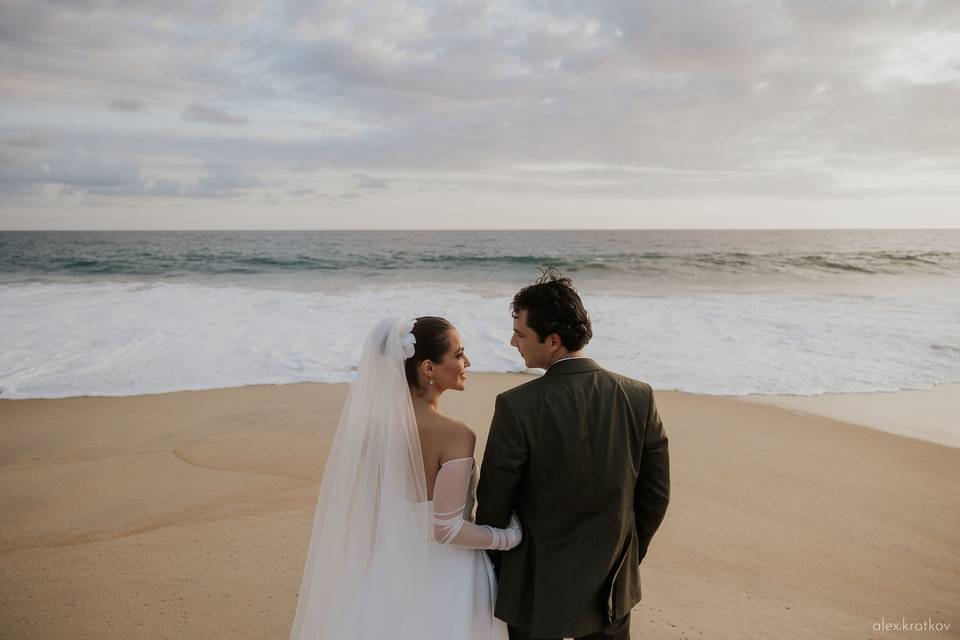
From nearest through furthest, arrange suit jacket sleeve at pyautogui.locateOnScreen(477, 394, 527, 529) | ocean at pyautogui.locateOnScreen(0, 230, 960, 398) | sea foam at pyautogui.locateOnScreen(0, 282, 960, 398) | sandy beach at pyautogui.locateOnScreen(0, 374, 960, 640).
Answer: suit jacket sleeve at pyautogui.locateOnScreen(477, 394, 527, 529)
sandy beach at pyautogui.locateOnScreen(0, 374, 960, 640)
sea foam at pyautogui.locateOnScreen(0, 282, 960, 398)
ocean at pyautogui.locateOnScreen(0, 230, 960, 398)

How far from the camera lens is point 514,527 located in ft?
7.10

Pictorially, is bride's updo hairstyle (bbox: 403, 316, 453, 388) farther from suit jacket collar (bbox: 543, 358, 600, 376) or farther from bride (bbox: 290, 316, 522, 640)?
suit jacket collar (bbox: 543, 358, 600, 376)

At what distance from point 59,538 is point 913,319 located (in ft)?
50.5

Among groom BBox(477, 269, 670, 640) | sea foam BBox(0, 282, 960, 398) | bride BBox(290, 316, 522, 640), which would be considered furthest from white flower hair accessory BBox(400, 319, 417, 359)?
sea foam BBox(0, 282, 960, 398)

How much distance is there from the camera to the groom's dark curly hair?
2.04 metres

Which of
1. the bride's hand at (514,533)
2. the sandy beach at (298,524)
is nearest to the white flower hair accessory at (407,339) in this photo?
the bride's hand at (514,533)

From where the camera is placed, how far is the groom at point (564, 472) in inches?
78.7

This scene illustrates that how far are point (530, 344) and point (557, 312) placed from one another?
0.16 metres

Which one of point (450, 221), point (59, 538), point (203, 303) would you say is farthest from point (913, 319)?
point (450, 221)

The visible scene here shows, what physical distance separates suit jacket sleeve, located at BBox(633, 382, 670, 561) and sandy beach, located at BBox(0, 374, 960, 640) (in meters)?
1.35

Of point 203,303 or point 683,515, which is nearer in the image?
point 683,515

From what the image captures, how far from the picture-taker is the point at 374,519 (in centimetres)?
243

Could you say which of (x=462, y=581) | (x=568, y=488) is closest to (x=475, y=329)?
(x=462, y=581)

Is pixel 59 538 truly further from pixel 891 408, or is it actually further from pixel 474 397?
pixel 891 408
